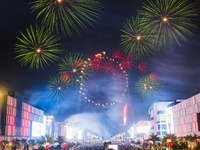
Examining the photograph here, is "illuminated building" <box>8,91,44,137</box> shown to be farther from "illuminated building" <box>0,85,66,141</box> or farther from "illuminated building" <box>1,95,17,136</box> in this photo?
"illuminated building" <box>1,95,17,136</box>

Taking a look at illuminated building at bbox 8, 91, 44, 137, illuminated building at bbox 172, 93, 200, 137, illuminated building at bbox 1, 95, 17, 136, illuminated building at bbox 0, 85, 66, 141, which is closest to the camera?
illuminated building at bbox 1, 95, 17, 136

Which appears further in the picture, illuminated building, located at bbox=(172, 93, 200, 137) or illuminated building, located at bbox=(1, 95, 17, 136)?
illuminated building, located at bbox=(172, 93, 200, 137)

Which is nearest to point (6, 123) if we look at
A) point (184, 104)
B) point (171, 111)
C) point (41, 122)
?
point (41, 122)

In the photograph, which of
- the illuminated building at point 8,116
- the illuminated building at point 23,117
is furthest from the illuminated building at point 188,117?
the illuminated building at point 8,116

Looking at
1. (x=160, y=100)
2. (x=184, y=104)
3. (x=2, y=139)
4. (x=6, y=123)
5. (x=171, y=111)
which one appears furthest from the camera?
(x=160, y=100)

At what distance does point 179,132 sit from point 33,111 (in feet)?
209

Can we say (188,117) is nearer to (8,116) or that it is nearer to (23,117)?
(23,117)

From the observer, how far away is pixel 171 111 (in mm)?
124625

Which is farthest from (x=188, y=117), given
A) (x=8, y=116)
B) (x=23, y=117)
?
(x=8, y=116)

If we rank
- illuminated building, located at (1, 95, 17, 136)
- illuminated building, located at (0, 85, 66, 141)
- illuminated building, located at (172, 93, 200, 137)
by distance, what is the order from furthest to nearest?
illuminated building, located at (172, 93, 200, 137) < illuminated building, located at (0, 85, 66, 141) < illuminated building, located at (1, 95, 17, 136)

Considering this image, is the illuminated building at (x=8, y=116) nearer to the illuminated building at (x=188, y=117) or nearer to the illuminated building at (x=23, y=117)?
the illuminated building at (x=23, y=117)

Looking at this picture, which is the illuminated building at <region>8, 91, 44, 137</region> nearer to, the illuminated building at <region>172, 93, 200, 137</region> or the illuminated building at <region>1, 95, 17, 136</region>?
the illuminated building at <region>1, 95, 17, 136</region>

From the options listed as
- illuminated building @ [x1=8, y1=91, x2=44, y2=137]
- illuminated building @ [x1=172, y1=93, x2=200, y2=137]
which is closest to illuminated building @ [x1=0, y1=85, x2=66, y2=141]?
illuminated building @ [x1=8, y1=91, x2=44, y2=137]

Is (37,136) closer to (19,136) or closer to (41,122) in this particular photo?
(41,122)
